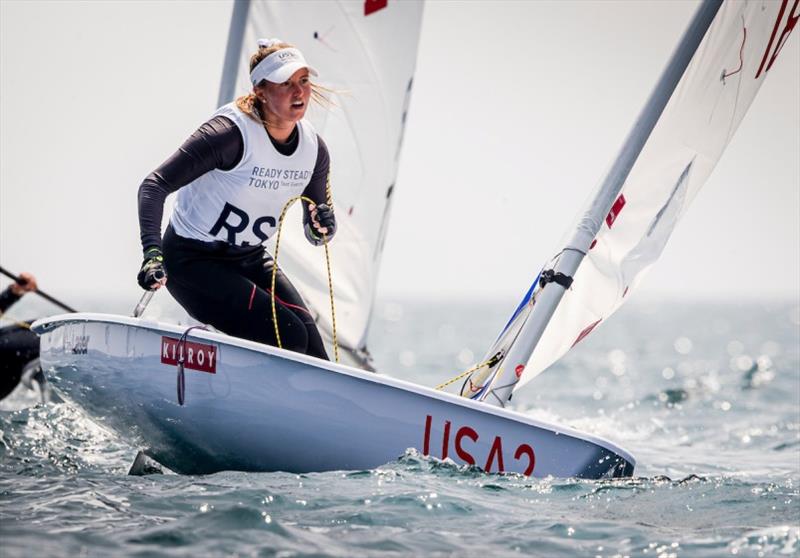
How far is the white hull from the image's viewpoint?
340 cm

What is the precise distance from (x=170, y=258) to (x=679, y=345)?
31584 millimetres

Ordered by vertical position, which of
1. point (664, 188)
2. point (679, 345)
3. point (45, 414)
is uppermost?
point (679, 345)

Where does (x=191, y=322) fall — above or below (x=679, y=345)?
below

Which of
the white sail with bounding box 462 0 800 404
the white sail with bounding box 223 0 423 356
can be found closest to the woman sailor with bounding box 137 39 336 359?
the white sail with bounding box 462 0 800 404

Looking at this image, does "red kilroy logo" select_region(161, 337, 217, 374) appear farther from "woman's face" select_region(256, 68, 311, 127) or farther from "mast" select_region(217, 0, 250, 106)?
"mast" select_region(217, 0, 250, 106)

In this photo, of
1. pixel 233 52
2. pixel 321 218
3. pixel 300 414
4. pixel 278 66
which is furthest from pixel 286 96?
pixel 233 52

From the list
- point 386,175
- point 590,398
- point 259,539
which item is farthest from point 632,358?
point 259,539

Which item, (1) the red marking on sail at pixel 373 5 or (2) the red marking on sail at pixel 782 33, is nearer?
(2) the red marking on sail at pixel 782 33

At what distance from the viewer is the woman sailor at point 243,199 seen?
11.8 ft

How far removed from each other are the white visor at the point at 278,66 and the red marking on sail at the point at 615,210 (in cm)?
141

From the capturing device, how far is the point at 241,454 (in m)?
3.63

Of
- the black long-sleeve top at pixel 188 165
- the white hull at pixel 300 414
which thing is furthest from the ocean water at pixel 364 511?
the black long-sleeve top at pixel 188 165

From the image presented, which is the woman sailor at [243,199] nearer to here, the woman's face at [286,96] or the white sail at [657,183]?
the woman's face at [286,96]

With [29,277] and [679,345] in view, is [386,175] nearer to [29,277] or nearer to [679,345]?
[29,277]
